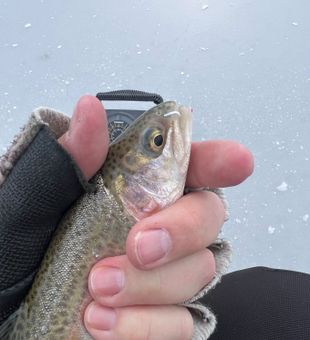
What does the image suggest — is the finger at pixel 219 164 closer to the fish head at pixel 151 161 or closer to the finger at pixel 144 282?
the fish head at pixel 151 161

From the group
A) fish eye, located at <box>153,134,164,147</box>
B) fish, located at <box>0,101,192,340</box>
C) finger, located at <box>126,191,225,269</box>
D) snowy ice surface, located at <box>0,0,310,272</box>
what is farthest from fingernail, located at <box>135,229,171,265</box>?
snowy ice surface, located at <box>0,0,310,272</box>

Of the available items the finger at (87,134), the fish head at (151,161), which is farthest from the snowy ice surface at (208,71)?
the finger at (87,134)

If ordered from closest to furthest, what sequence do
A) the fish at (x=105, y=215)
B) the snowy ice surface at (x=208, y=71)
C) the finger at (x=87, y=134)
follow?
the finger at (x=87, y=134) → the fish at (x=105, y=215) → the snowy ice surface at (x=208, y=71)

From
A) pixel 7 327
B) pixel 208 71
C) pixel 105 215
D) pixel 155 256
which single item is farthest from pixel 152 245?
pixel 208 71

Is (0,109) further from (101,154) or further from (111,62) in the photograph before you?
(101,154)

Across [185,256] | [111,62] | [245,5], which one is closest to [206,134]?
[111,62]

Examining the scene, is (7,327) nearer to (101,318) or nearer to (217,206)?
(101,318)

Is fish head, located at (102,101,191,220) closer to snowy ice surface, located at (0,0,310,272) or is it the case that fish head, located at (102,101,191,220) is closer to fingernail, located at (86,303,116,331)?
fingernail, located at (86,303,116,331)
